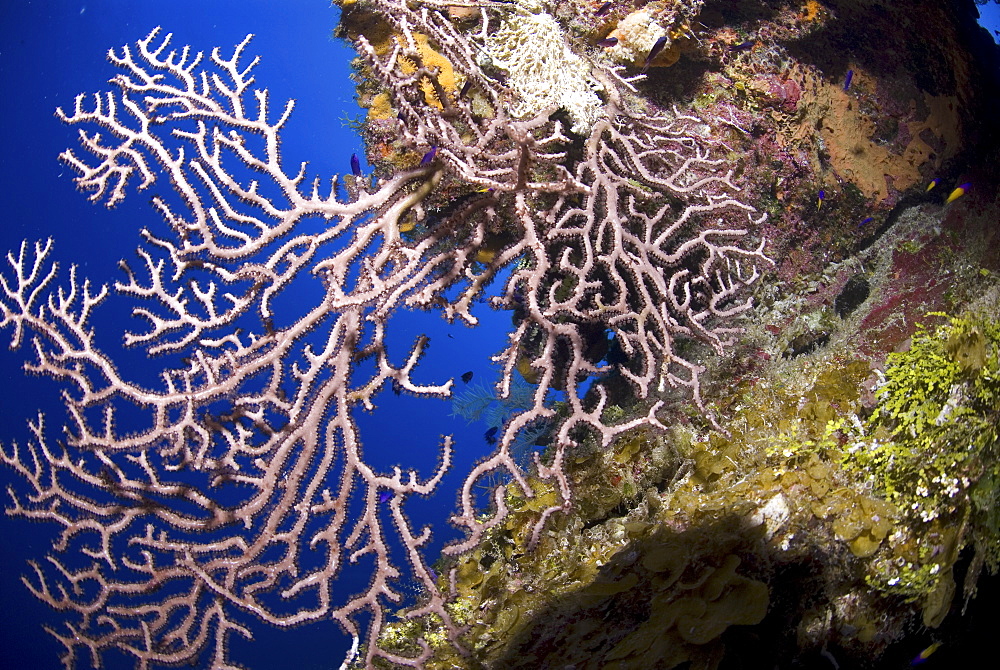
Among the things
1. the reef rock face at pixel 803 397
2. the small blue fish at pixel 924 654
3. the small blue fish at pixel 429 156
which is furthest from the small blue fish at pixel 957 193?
the small blue fish at pixel 429 156

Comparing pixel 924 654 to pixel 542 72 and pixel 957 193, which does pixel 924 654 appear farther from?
pixel 542 72

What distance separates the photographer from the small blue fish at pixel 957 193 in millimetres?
3879

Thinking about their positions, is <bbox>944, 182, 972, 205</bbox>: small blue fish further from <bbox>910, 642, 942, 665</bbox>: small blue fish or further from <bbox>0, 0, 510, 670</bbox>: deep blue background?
<bbox>0, 0, 510, 670</bbox>: deep blue background

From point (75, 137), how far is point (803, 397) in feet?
120

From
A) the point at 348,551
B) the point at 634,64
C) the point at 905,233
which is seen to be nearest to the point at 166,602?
the point at 348,551

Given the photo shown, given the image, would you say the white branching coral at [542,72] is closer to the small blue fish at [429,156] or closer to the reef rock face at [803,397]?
the reef rock face at [803,397]

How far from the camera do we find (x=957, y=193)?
3.90m

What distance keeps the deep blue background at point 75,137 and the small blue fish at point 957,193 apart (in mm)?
30169

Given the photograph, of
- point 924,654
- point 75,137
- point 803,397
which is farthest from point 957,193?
point 75,137

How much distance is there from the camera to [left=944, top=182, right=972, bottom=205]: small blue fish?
3.88 meters

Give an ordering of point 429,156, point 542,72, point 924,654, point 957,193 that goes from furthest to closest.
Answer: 1. point 957,193
2. point 542,72
3. point 429,156
4. point 924,654

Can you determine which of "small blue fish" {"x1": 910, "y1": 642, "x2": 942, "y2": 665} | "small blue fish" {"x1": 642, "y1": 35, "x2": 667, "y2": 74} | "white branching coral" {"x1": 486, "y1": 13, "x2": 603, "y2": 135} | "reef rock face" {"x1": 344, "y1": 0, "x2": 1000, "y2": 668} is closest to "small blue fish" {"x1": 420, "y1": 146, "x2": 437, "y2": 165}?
"white branching coral" {"x1": 486, "y1": 13, "x2": 603, "y2": 135}

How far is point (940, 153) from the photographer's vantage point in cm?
445

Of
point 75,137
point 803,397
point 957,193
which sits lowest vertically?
point 803,397
